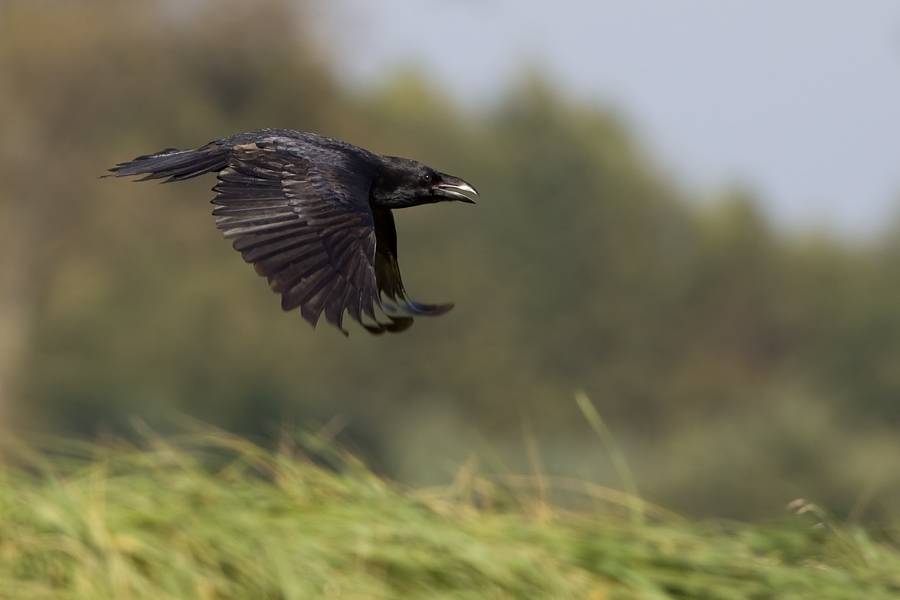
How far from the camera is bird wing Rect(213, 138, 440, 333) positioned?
317cm

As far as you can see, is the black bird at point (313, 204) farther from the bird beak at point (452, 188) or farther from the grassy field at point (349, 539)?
the grassy field at point (349, 539)

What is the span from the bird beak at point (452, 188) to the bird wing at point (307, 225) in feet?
0.70

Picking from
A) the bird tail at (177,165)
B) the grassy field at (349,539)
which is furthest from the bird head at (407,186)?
the grassy field at (349,539)

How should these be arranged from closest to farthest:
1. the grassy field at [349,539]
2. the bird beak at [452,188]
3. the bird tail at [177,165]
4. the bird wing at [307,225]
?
1. the bird wing at [307,225]
2. the bird tail at [177,165]
3. the bird beak at [452,188]
4. the grassy field at [349,539]

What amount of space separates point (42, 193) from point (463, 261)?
17366 millimetres

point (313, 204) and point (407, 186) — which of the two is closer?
point (313, 204)

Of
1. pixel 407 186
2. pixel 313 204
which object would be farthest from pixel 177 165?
pixel 407 186

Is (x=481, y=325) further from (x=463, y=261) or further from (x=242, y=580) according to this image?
(x=242, y=580)

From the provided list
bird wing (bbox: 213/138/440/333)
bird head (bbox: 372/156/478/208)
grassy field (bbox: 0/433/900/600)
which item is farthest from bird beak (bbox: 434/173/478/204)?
grassy field (bbox: 0/433/900/600)

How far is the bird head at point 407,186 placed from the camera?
3.76 meters

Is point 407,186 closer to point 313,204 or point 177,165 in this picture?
point 313,204

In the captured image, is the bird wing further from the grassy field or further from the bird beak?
the grassy field

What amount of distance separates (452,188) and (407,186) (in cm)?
13

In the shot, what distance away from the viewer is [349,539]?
5430 millimetres
